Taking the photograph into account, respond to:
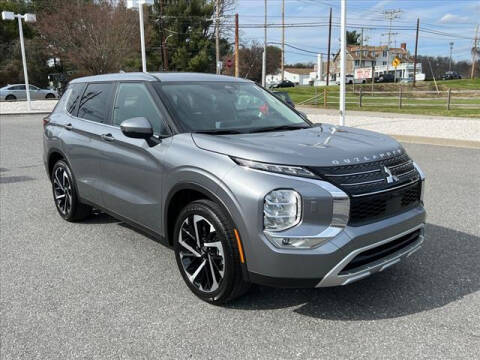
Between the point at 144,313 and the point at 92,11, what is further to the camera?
the point at 92,11

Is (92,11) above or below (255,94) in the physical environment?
above

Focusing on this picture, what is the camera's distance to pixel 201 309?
3.44 meters

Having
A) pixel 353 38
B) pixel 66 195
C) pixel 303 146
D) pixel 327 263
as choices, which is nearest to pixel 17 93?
pixel 66 195

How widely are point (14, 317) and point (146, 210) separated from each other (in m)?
1.31

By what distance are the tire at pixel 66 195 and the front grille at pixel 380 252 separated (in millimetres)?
3531

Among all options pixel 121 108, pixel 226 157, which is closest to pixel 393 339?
pixel 226 157

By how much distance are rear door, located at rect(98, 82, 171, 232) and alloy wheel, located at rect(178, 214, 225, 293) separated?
1.33 feet

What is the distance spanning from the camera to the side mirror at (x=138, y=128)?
3.71 metres

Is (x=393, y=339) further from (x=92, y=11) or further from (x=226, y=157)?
(x=92, y=11)

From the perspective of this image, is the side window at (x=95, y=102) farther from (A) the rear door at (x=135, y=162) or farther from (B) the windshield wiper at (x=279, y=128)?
(B) the windshield wiper at (x=279, y=128)

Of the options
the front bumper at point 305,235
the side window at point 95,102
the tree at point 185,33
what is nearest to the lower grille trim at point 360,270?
the front bumper at point 305,235

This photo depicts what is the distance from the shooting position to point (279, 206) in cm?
296

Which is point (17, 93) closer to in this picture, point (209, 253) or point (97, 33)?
point (97, 33)

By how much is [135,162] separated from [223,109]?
0.94m
